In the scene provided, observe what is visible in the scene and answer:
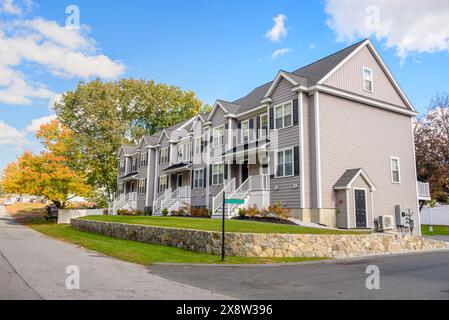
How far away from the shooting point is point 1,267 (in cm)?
1077

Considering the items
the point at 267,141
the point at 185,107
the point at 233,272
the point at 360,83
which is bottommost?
the point at 233,272

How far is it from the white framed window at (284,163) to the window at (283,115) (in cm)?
160

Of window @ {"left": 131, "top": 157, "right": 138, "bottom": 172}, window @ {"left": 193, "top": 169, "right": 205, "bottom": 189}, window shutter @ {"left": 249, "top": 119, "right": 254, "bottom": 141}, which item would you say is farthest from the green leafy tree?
window shutter @ {"left": 249, "top": 119, "right": 254, "bottom": 141}

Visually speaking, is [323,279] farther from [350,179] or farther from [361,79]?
[361,79]

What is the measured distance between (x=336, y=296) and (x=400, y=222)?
18.1m

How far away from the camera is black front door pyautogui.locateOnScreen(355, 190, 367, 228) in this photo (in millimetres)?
20812

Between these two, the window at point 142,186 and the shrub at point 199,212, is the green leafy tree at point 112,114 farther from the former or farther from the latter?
the shrub at point 199,212

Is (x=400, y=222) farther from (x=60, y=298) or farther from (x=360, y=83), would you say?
(x=60, y=298)

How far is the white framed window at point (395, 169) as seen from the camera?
80.6 ft

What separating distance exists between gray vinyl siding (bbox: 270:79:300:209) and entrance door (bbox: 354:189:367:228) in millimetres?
3322

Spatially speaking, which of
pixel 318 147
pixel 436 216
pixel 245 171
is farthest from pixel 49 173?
pixel 436 216

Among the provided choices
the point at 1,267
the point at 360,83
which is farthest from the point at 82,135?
the point at 1,267

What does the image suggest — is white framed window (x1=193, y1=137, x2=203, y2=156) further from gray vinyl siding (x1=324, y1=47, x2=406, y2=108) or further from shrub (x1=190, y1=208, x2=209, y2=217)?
gray vinyl siding (x1=324, y1=47, x2=406, y2=108)

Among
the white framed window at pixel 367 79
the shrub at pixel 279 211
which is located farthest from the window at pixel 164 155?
the white framed window at pixel 367 79
